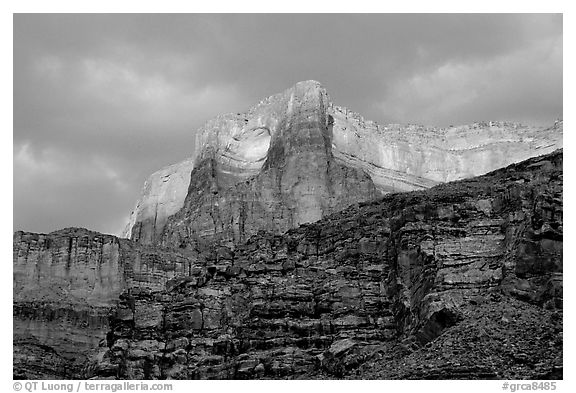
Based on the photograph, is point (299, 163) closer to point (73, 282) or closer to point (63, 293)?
point (73, 282)

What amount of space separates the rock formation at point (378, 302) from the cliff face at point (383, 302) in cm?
8

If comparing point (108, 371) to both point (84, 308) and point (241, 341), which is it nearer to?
point (241, 341)

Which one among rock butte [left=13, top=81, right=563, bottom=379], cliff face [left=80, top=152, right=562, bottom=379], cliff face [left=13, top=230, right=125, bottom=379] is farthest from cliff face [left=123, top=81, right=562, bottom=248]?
cliff face [left=80, top=152, right=562, bottom=379]

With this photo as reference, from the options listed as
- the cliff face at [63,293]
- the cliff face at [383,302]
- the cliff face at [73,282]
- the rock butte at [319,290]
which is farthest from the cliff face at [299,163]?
the cliff face at [383,302]

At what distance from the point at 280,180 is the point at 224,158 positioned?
→ 559 inches

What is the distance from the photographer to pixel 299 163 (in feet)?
395

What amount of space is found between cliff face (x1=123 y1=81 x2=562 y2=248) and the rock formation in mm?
28113

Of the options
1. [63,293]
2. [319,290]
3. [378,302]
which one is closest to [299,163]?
[63,293]

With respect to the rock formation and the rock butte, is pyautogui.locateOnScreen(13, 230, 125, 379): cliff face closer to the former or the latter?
the rock butte

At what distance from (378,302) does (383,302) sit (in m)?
0.25

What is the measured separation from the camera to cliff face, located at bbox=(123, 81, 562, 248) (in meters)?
118

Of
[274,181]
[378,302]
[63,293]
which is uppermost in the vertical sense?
[274,181]

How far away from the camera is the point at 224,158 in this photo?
133000 mm
